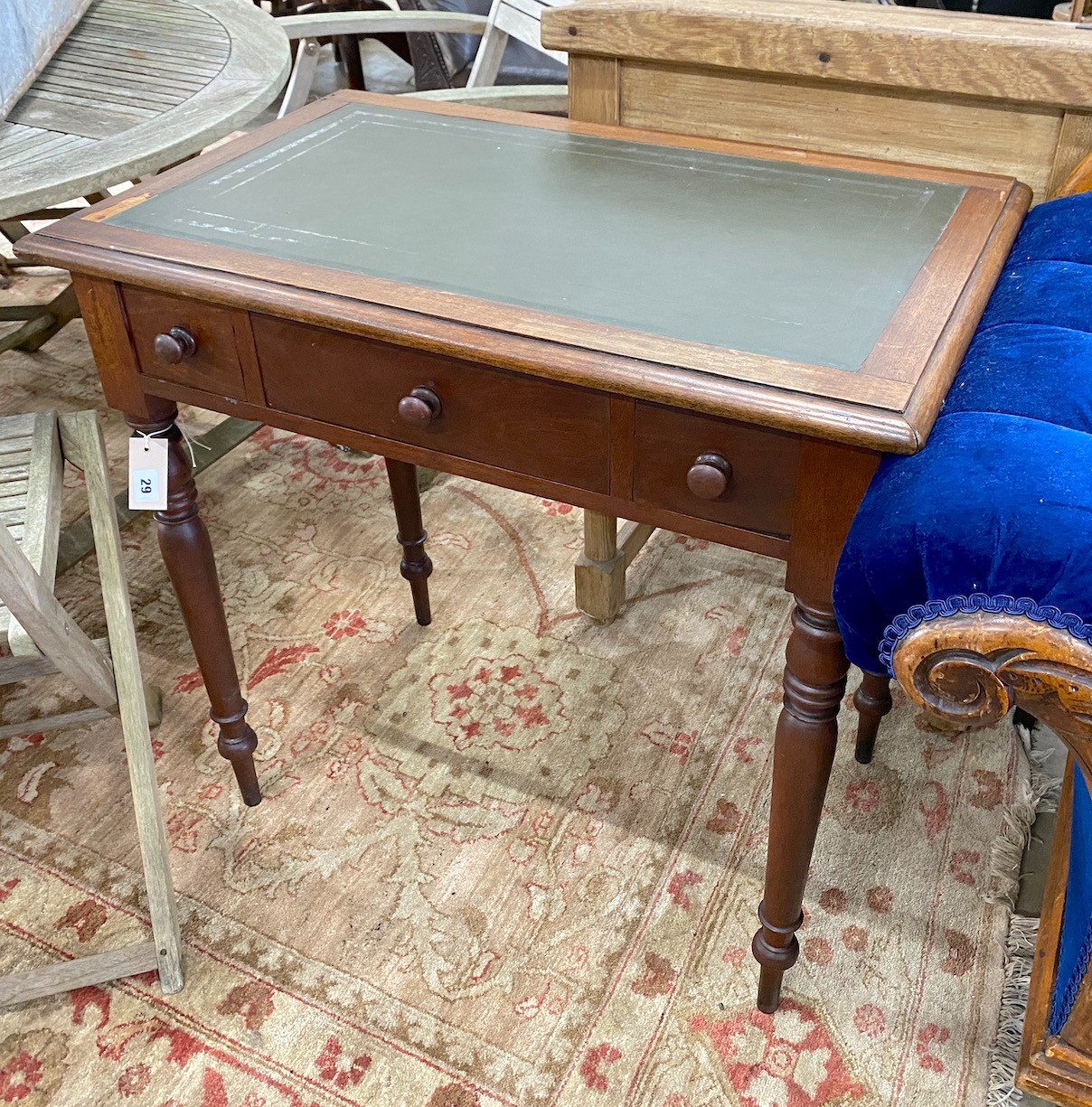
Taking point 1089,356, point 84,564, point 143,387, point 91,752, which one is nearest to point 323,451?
point 84,564

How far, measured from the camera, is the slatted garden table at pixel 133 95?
1.56 metres

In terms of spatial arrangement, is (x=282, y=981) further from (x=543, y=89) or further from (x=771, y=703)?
(x=543, y=89)

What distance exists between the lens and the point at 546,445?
112cm

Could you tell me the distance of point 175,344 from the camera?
1256 mm

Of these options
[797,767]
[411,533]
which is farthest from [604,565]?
[797,767]

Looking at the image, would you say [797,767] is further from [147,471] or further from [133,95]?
[133,95]

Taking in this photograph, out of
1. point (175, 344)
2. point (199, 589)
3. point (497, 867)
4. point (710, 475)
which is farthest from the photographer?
point (497, 867)

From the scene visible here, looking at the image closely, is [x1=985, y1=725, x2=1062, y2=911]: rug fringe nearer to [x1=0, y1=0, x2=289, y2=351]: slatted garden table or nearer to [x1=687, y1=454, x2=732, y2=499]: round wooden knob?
[x1=687, y1=454, x2=732, y2=499]: round wooden knob

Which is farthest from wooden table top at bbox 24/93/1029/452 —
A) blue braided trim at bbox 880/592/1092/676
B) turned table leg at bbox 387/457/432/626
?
turned table leg at bbox 387/457/432/626

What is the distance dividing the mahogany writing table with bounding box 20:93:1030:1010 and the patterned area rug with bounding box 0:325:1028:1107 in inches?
7.4

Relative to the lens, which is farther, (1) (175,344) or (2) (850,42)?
(2) (850,42)

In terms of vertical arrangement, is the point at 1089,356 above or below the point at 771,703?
above

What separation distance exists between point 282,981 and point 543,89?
82.0 inches

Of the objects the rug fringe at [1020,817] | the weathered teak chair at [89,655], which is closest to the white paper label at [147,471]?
the weathered teak chair at [89,655]
